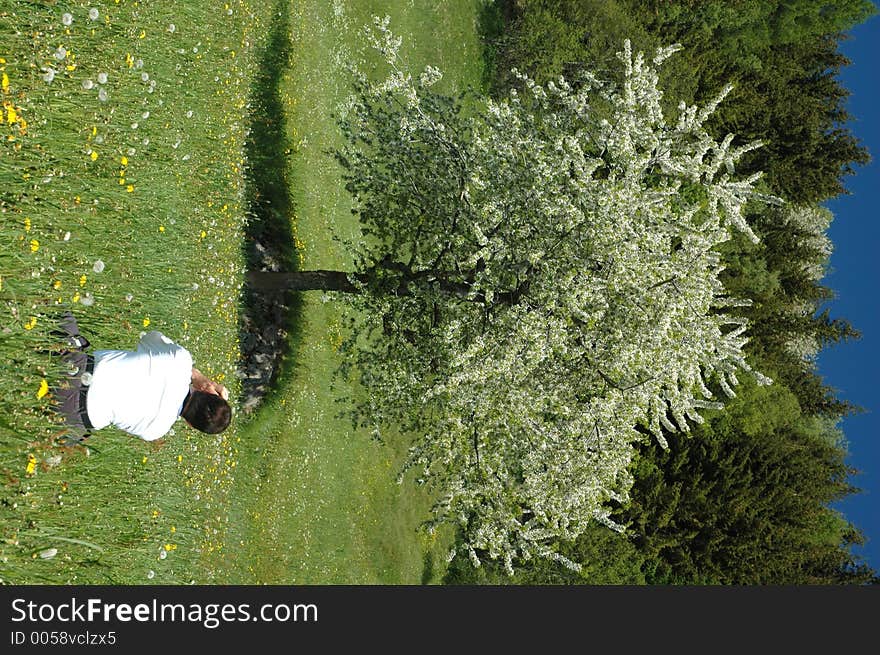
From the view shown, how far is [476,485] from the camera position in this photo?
580 inches

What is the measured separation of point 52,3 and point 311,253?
10.5m

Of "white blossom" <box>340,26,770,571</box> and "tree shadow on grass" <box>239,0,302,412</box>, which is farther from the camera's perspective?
"tree shadow on grass" <box>239,0,302,412</box>

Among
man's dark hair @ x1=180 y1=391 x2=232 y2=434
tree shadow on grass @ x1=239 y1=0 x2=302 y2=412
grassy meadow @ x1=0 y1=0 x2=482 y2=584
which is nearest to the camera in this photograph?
man's dark hair @ x1=180 y1=391 x2=232 y2=434

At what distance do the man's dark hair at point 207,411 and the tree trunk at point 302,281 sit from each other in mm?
6927

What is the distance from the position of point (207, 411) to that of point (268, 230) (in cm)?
1091

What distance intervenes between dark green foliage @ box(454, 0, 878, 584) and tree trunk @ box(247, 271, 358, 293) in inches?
456

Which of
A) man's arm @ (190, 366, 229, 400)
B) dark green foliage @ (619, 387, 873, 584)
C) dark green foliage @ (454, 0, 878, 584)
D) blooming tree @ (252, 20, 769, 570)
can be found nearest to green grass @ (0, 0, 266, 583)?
man's arm @ (190, 366, 229, 400)

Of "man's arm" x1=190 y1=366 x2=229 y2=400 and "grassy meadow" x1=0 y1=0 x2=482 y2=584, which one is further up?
"grassy meadow" x1=0 y1=0 x2=482 y2=584

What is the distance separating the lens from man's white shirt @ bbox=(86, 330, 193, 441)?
332 inches

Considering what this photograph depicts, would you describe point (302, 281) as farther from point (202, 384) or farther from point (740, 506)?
point (740, 506)

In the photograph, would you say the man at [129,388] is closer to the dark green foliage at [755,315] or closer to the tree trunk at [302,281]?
the tree trunk at [302,281]

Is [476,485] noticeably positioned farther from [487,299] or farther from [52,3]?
[52,3]

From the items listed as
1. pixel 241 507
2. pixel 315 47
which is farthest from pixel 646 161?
pixel 315 47

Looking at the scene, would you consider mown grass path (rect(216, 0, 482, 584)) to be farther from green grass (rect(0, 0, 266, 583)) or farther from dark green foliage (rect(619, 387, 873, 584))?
dark green foliage (rect(619, 387, 873, 584))
